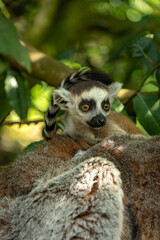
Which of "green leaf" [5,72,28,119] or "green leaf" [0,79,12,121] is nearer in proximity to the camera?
"green leaf" [5,72,28,119]

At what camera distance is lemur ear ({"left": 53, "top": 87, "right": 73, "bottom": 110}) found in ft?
13.7

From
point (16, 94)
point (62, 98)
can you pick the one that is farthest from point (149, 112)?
point (16, 94)

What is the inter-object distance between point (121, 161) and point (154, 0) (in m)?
5.17

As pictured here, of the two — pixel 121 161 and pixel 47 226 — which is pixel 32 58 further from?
pixel 47 226

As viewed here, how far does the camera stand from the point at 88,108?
438 centimetres

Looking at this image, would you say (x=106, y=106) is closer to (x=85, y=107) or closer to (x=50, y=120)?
(x=85, y=107)

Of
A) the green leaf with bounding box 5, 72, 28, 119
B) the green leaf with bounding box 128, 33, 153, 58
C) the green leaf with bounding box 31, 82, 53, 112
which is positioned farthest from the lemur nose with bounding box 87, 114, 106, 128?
the green leaf with bounding box 128, 33, 153, 58

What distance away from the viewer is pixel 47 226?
253 cm

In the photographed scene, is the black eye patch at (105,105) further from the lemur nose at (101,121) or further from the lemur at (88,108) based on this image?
the lemur nose at (101,121)

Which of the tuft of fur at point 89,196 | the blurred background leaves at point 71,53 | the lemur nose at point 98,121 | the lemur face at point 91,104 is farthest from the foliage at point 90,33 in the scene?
the tuft of fur at point 89,196

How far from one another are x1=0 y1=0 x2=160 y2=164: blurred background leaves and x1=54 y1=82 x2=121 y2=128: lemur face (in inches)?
8.6

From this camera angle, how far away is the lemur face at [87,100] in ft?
14.0

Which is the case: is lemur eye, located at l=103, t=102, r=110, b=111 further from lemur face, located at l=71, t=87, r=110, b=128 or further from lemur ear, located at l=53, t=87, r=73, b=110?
lemur ear, located at l=53, t=87, r=73, b=110

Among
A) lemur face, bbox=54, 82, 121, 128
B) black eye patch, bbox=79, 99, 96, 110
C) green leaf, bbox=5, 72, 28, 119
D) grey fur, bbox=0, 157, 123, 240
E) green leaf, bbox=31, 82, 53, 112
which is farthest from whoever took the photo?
green leaf, bbox=31, 82, 53, 112
